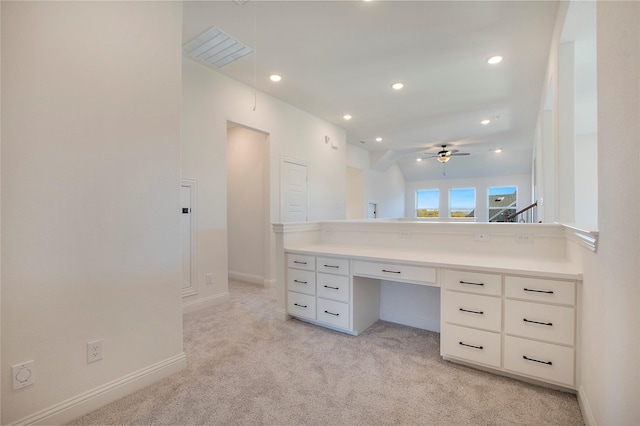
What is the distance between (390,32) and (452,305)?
269 cm

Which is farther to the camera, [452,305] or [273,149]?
[273,149]

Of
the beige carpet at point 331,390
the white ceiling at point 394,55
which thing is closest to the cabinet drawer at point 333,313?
the beige carpet at point 331,390

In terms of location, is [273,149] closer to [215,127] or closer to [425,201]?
[215,127]

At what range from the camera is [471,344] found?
2053 millimetres

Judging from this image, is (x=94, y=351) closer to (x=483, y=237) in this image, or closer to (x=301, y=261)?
(x=301, y=261)

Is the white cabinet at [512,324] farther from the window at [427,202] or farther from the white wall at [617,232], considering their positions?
the window at [427,202]

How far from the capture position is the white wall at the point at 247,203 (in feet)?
15.5

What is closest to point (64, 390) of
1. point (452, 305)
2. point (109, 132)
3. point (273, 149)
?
point (109, 132)

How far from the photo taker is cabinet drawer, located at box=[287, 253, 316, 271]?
2.88 metres

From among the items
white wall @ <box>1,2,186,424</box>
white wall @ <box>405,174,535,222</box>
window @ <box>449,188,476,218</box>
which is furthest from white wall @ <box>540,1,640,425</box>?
window @ <box>449,188,476,218</box>

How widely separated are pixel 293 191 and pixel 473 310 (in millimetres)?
3557

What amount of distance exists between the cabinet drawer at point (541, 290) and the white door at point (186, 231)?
3205 millimetres

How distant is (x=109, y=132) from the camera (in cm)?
177

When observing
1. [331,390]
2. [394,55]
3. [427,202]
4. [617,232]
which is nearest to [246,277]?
[331,390]
